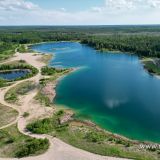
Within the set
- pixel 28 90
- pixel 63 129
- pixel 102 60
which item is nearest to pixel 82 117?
pixel 63 129

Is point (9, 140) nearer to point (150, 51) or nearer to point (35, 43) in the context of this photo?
point (150, 51)

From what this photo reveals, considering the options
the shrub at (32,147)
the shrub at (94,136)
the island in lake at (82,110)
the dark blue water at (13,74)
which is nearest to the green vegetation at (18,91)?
the island in lake at (82,110)

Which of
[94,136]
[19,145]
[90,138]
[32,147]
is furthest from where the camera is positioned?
[94,136]

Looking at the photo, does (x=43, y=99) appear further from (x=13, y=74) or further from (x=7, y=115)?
(x=13, y=74)

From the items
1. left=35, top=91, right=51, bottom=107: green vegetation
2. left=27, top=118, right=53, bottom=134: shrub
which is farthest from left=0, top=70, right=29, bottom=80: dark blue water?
left=27, top=118, right=53, bottom=134: shrub

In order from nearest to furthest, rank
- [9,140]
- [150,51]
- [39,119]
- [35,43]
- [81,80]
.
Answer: [9,140]
[39,119]
[81,80]
[150,51]
[35,43]

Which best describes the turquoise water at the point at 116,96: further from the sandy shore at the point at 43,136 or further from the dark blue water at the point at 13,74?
the dark blue water at the point at 13,74

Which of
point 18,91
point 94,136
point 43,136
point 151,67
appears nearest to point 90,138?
point 94,136
